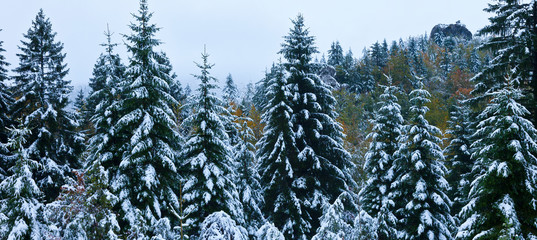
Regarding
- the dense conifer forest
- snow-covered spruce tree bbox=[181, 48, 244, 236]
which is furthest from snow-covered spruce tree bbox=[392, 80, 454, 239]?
snow-covered spruce tree bbox=[181, 48, 244, 236]

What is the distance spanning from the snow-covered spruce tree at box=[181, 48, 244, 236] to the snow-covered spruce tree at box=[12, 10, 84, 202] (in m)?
9.07

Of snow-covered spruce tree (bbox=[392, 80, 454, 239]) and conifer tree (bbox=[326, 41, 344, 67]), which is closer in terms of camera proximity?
snow-covered spruce tree (bbox=[392, 80, 454, 239])

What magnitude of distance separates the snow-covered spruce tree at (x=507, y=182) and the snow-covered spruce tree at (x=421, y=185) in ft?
12.3

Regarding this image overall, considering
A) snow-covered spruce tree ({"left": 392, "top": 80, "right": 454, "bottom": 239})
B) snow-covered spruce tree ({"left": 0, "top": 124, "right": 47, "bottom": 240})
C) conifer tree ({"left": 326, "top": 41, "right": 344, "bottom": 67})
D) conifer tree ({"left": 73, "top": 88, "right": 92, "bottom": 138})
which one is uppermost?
conifer tree ({"left": 326, "top": 41, "right": 344, "bottom": 67})

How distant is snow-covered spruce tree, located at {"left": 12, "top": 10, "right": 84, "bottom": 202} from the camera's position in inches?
736

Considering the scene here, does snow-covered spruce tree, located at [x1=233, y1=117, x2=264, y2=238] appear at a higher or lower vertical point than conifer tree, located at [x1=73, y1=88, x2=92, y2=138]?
lower

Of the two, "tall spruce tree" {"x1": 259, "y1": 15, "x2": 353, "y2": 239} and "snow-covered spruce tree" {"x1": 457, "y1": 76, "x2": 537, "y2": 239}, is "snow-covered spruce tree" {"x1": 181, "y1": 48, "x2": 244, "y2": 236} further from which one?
"snow-covered spruce tree" {"x1": 457, "y1": 76, "x2": 537, "y2": 239}

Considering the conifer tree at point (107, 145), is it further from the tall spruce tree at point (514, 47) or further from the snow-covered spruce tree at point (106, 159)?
the tall spruce tree at point (514, 47)

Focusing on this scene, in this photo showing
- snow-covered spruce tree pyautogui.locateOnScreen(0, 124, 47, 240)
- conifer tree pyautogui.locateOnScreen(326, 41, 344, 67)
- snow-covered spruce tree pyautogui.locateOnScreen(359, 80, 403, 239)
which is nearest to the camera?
snow-covered spruce tree pyautogui.locateOnScreen(0, 124, 47, 240)

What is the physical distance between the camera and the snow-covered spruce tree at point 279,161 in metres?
17.2

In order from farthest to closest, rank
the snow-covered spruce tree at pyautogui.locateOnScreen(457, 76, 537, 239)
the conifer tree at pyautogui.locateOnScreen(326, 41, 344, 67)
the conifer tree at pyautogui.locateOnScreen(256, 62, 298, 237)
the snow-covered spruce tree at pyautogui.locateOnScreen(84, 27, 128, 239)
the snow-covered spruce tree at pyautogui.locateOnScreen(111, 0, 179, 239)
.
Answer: the conifer tree at pyautogui.locateOnScreen(326, 41, 344, 67) → the conifer tree at pyautogui.locateOnScreen(256, 62, 298, 237) → the snow-covered spruce tree at pyautogui.locateOnScreen(111, 0, 179, 239) → the snow-covered spruce tree at pyautogui.locateOnScreen(457, 76, 537, 239) → the snow-covered spruce tree at pyautogui.locateOnScreen(84, 27, 128, 239)

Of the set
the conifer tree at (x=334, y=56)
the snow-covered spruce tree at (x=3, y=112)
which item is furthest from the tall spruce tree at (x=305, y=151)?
the conifer tree at (x=334, y=56)

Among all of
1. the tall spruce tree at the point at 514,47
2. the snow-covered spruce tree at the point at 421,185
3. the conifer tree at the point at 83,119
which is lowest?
the snow-covered spruce tree at the point at 421,185

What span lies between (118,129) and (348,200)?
12.5m
